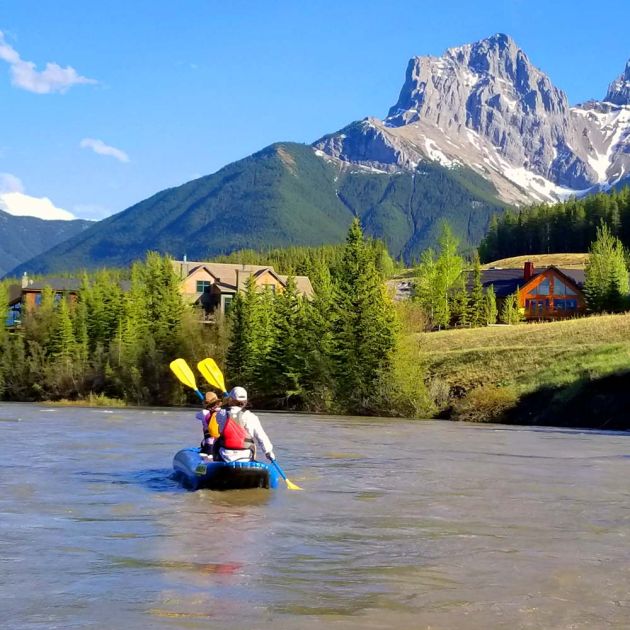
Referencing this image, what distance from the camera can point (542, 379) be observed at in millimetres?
48312

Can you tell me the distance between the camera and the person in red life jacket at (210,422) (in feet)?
65.5

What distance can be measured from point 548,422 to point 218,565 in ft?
109

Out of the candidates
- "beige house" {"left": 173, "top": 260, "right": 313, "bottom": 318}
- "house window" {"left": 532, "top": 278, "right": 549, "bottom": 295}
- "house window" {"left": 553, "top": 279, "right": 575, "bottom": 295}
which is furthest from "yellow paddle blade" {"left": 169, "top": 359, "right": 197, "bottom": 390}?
"house window" {"left": 553, "top": 279, "right": 575, "bottom": 295}

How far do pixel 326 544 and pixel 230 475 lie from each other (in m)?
4.51

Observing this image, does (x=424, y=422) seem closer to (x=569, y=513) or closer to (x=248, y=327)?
(x=248, y=327)

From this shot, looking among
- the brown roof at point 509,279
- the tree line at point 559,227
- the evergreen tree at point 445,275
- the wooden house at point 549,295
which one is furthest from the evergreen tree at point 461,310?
the tree line at point 559,227

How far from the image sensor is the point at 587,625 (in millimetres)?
9719

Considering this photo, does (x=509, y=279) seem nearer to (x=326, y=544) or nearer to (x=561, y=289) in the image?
(x=561, y=289)

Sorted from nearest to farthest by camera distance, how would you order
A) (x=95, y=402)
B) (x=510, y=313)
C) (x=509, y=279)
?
1. (x=95, y=402)
2. (x=510, y=313)
3. (x=509, y=279)

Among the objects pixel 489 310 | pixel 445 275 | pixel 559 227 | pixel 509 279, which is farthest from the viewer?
pixel 559 227

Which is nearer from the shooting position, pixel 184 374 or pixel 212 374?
pixel 212 374

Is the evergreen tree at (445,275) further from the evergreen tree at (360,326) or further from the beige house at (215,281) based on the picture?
the evergreen tree at (360,326)

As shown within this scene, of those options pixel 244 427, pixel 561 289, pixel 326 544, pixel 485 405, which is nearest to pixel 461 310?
pixel 561 289

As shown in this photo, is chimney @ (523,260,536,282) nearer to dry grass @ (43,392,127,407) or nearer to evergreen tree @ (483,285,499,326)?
evergreen tree @ (483,285,499,326)
